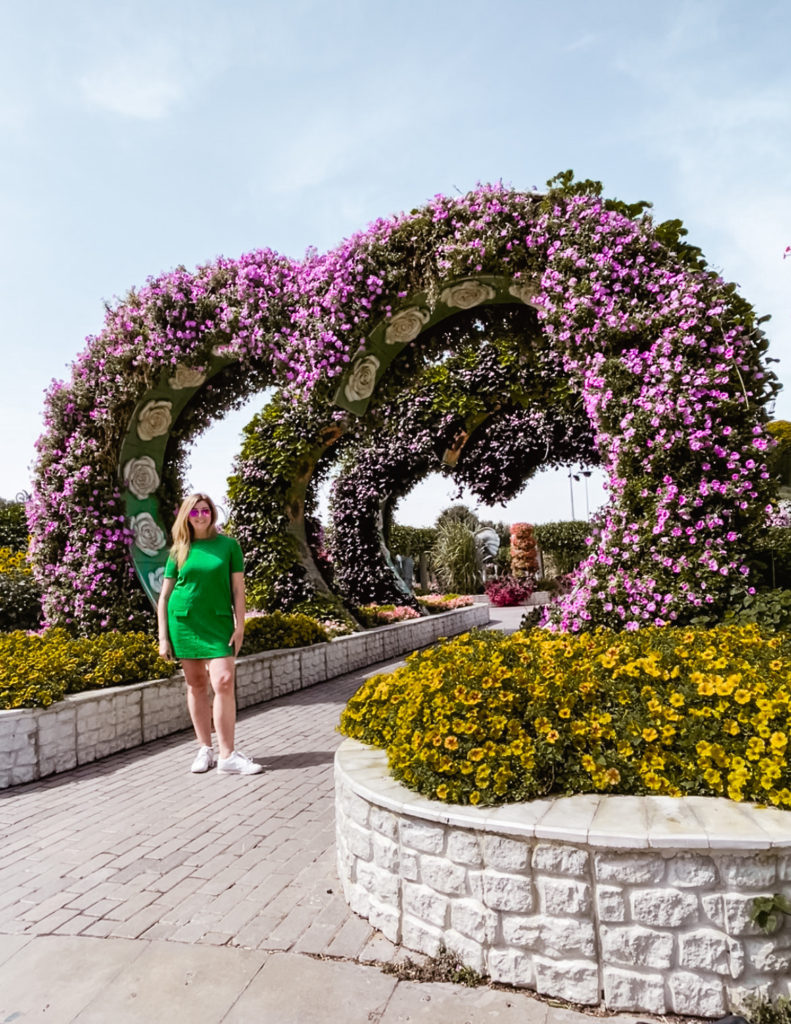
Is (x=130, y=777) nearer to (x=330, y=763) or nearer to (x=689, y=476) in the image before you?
(x=330, y=763)

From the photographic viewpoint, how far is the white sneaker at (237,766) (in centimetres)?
493

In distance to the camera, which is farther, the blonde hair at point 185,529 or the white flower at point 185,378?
the white flower at point 185,378

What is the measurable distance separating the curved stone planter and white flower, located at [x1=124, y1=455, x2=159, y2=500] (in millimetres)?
5785

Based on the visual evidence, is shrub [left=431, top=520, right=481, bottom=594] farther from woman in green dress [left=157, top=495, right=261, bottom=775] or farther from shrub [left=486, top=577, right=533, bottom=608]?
woman in green dress [left=157, top=495, right=261, bottom=775]

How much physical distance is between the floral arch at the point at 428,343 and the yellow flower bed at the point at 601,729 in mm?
2285

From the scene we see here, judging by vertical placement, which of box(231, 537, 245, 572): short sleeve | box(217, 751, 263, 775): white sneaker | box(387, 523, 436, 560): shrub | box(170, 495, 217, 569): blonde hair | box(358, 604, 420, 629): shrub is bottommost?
box(217, 751, 263, 775): white sneaker

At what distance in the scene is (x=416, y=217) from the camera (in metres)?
6.73

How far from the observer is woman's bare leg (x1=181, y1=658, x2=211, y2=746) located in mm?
4909

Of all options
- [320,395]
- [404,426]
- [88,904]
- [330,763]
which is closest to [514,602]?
[404,426]

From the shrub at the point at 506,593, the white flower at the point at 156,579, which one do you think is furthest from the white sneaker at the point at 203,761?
the shrub at the point at 506,593

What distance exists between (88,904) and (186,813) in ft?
3.60

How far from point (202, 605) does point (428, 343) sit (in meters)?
3.84

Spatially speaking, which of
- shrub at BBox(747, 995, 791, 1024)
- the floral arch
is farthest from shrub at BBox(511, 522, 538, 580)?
shrub at BBox(747, 995, 791, 1024)

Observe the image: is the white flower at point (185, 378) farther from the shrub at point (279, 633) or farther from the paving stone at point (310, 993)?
the paving stone at point (310, 993)
